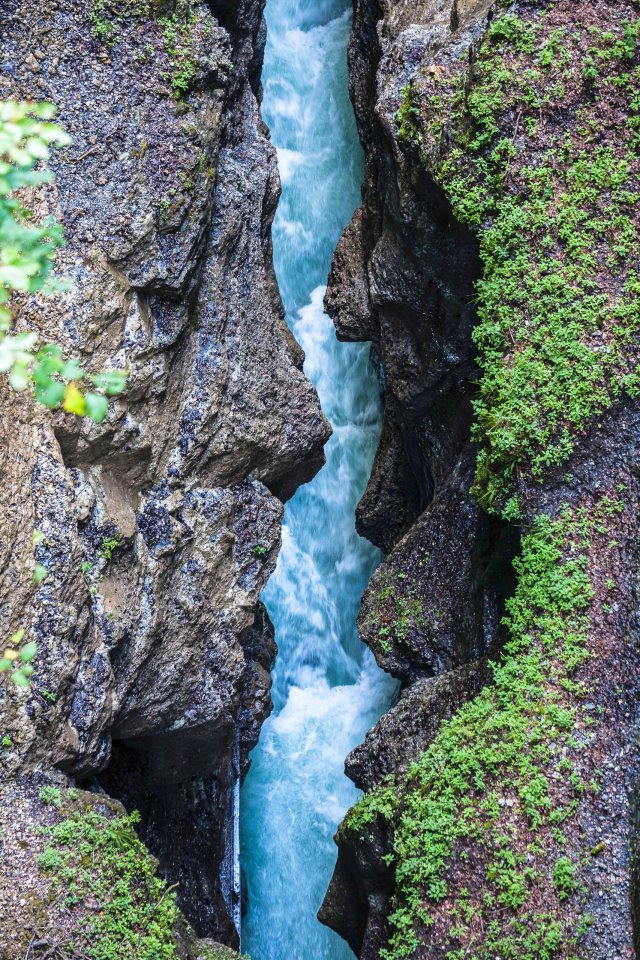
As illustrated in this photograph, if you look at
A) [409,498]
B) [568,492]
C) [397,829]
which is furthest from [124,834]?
[409,498]

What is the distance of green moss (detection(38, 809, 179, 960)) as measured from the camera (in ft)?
20.4

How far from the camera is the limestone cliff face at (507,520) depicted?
646cm

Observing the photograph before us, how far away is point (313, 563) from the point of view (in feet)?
37.6

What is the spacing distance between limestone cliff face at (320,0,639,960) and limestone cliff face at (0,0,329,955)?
1.57 m

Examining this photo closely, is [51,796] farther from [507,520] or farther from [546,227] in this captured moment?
[546,227]

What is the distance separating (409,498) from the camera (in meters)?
10.5

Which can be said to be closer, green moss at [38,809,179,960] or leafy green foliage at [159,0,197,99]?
green moss at [38,809,179,960]

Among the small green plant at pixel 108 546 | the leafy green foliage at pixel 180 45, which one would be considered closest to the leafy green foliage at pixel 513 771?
the small green plant at pixel 108 546

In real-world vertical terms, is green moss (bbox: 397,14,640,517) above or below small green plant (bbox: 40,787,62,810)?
above

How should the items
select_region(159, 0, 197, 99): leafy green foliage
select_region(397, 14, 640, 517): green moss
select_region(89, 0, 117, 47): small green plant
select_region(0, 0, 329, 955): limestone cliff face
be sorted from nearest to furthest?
select_region(0, 0, 329, 955): limestone cliff face < select_region(397, 14, 640, 517): green moss < select_region(89, 0, 117, 47): small green plant < select_region(159, 0, 197, 99): leafy green foliage

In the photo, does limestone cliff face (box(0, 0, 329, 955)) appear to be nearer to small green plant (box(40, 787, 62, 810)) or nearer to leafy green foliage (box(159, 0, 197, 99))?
leafy green foliage (box(159, 0, 197, 99))

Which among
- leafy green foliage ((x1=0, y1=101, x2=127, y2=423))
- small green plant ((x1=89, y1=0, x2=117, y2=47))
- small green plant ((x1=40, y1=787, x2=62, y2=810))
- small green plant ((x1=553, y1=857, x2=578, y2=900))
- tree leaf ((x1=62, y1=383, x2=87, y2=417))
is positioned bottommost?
small green plant ((x1=40, y1=787, x2=62, y2=810))

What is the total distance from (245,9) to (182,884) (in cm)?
962

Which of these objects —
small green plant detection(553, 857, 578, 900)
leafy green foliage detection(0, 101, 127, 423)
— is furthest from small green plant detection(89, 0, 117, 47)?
small green plant detection(553, 857, 578, 900)
